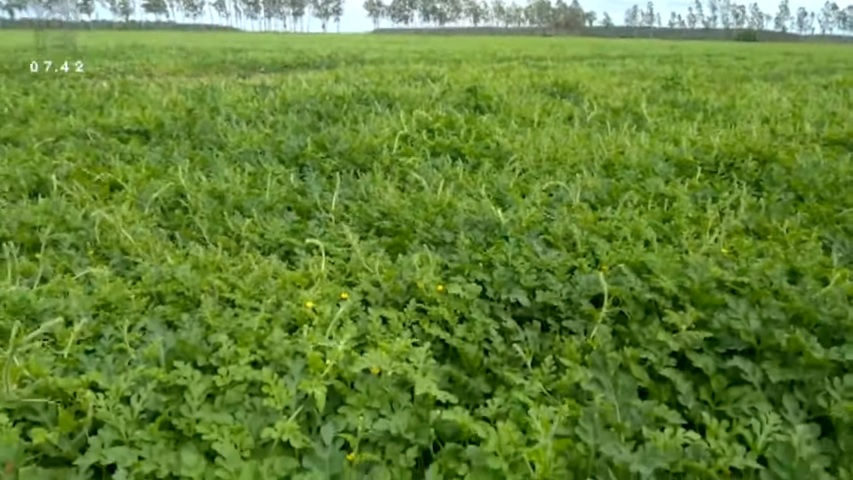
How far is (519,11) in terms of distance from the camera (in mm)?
76438

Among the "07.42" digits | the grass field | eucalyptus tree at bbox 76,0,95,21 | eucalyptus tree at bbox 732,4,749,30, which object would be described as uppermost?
eucalyptus tree at bbox 732,4,749,30

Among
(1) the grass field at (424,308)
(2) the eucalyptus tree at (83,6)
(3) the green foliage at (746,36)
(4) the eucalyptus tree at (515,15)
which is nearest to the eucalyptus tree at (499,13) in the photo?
(4) the eucalyptus tree at (515,15)

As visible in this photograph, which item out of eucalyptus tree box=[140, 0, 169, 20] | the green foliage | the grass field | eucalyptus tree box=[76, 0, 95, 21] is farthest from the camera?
eucalyptus tree box=[140, 0, 169, 20]

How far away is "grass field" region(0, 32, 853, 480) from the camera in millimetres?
1615

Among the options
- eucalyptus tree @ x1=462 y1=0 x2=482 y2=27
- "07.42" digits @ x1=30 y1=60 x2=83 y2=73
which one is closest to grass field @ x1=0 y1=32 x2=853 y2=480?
"07.42" digits @ x1=30 y1=60 x2=83 y2=73

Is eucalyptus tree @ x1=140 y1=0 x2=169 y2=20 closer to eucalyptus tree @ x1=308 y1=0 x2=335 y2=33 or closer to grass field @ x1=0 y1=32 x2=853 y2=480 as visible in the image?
eucalyptus tree @ x1=308 y1=0 x2=335 y2=33

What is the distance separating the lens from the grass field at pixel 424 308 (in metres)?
1.62

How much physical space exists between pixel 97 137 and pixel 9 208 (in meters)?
1.59

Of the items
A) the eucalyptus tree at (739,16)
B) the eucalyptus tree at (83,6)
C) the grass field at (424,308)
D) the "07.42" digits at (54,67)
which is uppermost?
the eucalyptus tree at (739,16)

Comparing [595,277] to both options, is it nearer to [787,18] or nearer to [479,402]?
[479,402]

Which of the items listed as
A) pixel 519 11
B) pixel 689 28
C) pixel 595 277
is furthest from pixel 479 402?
pixel 519 11

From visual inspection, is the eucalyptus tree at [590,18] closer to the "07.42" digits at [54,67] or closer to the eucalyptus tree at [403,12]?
the eucalyptus tree at [403,12]

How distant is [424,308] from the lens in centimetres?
230

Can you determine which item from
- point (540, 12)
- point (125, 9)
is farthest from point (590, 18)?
point (125, 9)
